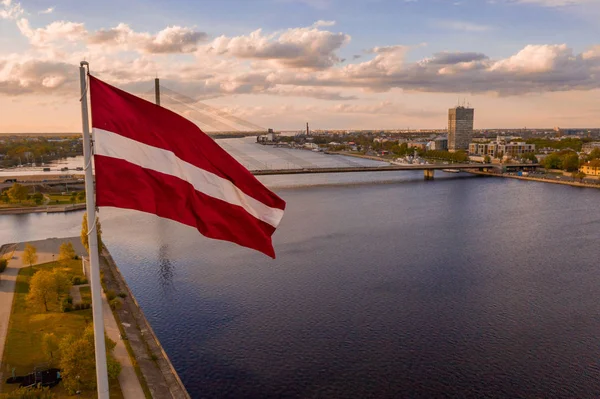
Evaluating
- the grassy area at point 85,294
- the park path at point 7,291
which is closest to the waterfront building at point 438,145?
the park path at point 7,291

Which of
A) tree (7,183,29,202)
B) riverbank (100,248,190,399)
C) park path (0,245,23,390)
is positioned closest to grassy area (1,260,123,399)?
park path (0,245,23,390)

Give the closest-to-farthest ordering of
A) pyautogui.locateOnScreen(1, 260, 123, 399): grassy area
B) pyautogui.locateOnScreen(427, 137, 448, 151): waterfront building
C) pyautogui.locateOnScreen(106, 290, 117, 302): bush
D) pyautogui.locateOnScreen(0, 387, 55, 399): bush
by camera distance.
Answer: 1. pyautogui.locateOnScreen(0, 387, 55, 399): bush
2. pyautogui.locateOnScreen(1, 260, 123, 399): grassy area
3. pyautogui.locateOnScreen(106, 290, 117, 302): bush
4. pyautogui.locateOnScreen(427, 137, 448, 151): waterfront building

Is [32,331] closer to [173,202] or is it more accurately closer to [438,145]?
[173,202]

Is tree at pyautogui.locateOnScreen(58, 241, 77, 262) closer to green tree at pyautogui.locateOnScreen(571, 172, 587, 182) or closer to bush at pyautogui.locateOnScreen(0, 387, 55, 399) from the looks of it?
bush at pyautogui.locateOnScreen(0, 387, 55, 399)

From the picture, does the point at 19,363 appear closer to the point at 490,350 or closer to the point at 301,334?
the point at 301,334

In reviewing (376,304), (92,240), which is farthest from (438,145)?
(92,240)
